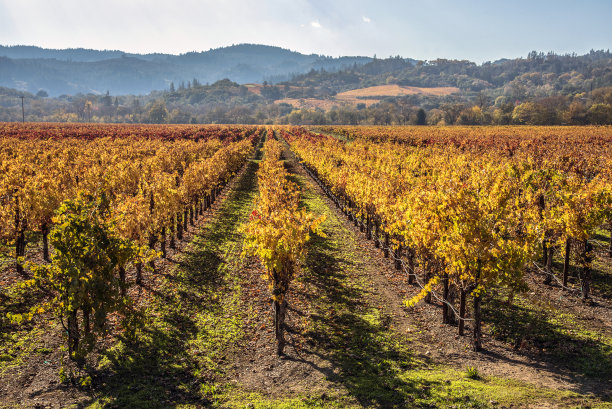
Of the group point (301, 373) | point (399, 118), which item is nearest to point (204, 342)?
point (301, 373)

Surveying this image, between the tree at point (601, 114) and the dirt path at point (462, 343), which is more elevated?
the tree at point (601, 114)

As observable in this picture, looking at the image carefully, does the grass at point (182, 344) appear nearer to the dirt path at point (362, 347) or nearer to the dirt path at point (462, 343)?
the dirt path at point (362, 347)

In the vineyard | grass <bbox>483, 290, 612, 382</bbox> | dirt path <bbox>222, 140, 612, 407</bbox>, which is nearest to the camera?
the vineyard

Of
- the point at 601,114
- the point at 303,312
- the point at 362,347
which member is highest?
the point at 601,114

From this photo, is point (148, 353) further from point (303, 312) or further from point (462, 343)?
point (462, 343)

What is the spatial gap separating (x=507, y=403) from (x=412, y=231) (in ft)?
19.4

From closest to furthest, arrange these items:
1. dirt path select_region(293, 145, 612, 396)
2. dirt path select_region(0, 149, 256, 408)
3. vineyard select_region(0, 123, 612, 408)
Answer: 1. dirt path select_region(0, 149, 256, 408)
2. vineyard select_region(0, 123, 612, 408)
3. dirt path select_region(293, 145, 612, 396)

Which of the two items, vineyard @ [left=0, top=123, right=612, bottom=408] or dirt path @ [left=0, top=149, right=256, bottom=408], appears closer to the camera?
dirt path @ [left=0, top=149, right=256, bottom=408]

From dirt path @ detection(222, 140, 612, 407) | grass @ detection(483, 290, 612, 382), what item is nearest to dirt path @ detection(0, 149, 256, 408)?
dirt path @ detection(222, 140, 612, 407)

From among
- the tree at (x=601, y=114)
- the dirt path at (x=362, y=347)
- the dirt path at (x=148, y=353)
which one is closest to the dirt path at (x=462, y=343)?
the dirt path at (x=362, y=347)

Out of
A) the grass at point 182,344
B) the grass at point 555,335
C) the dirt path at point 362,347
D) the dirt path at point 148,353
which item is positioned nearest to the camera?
the dirt path at point 148,353

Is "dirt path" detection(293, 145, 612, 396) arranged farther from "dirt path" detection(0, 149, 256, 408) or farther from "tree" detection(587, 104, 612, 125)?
"tree" detection(587, 104, 612, 125)

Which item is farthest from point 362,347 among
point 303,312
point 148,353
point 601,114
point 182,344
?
point 601,114

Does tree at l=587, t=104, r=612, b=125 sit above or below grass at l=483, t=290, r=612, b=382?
above
